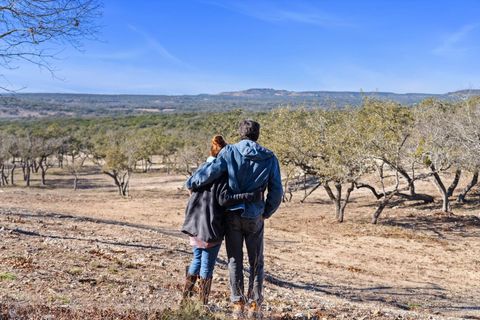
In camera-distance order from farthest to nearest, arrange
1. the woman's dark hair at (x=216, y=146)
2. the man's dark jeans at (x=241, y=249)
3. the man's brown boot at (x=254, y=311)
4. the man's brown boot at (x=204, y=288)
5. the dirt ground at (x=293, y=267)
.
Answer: the dirt ground at (x=293, y=267) → the woman's dark hair at (x=216, y=146) → the man's brown boot at (x=204, y=288) → the man's dark jeans at (x=241, y=249) → the man's brown boot at (x=254, y=311)

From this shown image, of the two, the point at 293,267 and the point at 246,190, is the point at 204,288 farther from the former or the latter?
the point at 293,267

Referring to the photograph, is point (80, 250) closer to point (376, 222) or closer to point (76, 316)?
point (76, 316)

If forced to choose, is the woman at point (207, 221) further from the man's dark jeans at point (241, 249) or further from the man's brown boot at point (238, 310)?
the man's brown boot at point (238, 310)

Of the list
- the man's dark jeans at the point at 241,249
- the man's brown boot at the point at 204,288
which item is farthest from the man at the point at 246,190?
the man's brown boot at the point at 204,288

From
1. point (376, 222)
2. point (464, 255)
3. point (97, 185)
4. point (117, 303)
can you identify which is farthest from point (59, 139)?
point (117, 303)

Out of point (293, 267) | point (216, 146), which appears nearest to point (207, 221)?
point (216, 146)

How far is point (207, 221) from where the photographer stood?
495 centimetres

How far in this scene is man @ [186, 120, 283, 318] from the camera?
4820 mm

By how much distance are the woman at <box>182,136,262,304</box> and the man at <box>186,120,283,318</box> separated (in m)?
0.08

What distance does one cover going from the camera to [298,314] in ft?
17.2

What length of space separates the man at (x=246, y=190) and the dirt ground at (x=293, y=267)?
33 centimetres

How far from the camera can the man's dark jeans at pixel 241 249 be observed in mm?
4895

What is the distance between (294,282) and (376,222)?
1082cm

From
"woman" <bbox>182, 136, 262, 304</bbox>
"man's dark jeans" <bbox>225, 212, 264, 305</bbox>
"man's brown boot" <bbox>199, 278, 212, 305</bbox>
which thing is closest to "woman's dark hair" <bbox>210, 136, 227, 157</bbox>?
"woman" <bbox>182, 136, 262, 304</bbox>
